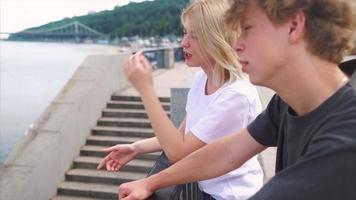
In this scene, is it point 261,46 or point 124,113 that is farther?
point 124,113

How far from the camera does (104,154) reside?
26.0ft

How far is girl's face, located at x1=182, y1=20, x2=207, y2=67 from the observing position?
209 centimetres

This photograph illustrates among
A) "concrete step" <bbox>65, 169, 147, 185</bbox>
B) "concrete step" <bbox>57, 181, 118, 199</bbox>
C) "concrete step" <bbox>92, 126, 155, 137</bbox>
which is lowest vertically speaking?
"concrete step" <bbox>57, 181, 118, 199</bbox>

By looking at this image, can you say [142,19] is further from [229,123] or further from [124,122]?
[229,123]

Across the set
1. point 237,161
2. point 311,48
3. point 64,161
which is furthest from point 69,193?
point 311,48

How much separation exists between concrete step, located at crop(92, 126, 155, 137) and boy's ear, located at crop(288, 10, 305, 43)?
22.9 ft

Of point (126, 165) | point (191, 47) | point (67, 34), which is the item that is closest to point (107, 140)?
point (126, 165)

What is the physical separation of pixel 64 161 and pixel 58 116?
0.76 m

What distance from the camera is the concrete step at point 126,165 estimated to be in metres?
7.48

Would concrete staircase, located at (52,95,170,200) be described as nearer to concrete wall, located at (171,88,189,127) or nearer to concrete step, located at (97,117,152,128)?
concrete step, located at (97,117,152,128)

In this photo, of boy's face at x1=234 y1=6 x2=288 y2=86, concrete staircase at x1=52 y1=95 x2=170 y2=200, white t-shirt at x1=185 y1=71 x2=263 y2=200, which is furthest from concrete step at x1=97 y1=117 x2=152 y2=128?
boy's face at x1=234 y1=6 x2=288 y2=86

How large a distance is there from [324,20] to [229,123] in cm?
79

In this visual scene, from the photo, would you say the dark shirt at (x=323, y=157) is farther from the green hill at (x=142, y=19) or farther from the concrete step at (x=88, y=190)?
the green hill at (x=142, y=19)

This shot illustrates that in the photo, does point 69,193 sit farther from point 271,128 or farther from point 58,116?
point 271,128
